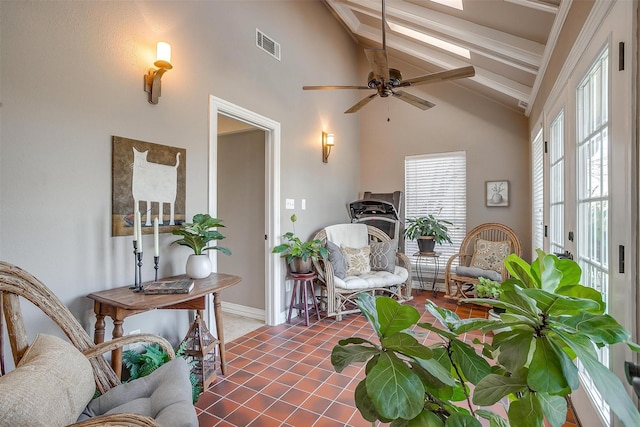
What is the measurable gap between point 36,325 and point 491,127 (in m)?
5.35

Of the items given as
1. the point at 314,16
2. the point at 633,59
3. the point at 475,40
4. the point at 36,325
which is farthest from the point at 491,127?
the point at 36,325

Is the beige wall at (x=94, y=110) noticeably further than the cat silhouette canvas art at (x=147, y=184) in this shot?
No

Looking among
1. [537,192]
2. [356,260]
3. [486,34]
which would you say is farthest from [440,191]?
[486,34]

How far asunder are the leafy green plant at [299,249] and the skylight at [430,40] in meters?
2.73

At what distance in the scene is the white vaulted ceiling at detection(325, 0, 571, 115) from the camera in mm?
2375

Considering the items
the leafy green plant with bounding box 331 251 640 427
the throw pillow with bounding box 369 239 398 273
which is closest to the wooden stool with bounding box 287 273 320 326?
the throw pillow with bounding box 369 239 398 273

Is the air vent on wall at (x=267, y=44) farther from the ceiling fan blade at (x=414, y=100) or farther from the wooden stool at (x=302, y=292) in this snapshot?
the wooden stool at (x=302, y=292)

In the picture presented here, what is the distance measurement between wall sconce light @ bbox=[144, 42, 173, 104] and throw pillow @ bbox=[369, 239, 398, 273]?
3040 millimetres

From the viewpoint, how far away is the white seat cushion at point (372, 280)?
3561mm

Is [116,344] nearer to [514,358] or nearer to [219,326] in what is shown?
[219,326]

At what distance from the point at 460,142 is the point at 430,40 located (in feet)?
5.36

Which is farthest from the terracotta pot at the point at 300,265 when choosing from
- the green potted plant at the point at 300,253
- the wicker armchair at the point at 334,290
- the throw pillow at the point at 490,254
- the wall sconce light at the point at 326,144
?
the throw pillow at the point at 490,254

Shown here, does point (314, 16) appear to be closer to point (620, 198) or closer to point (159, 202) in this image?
point (159, 202)

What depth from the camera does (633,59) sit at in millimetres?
1161
